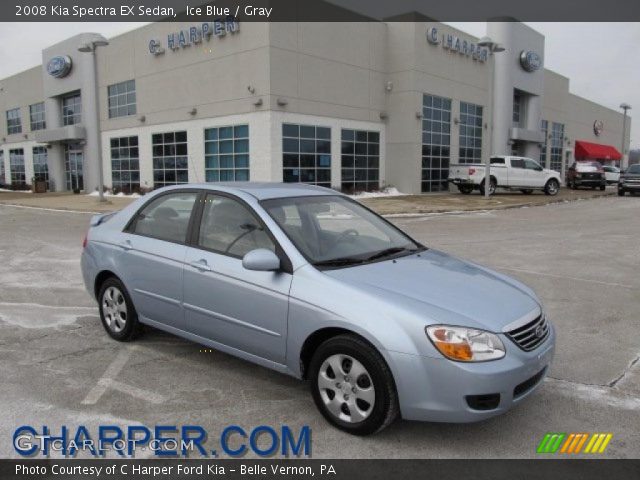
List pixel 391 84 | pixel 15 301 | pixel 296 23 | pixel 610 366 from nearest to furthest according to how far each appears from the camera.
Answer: pixel 610 366, pixel 15 301, pixel 296 23, pixel 391 84

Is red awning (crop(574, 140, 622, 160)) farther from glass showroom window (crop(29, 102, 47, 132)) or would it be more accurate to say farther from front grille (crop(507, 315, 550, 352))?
front grille (crop(507, 315, 550, 352))

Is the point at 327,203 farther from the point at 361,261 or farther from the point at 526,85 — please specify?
the point at 526,85

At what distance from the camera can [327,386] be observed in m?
3.62

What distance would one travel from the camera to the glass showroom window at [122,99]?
33.0 m

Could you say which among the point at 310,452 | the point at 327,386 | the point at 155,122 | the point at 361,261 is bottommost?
the point at 310,452

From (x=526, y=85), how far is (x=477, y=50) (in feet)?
22.6

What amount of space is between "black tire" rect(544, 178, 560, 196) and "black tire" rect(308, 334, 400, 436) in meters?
28.3

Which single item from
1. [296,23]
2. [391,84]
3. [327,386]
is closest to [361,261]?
[327,386]

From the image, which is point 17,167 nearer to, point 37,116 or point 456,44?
point 37,116

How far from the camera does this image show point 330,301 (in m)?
3.58

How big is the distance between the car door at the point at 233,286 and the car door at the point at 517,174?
2652 centimetres

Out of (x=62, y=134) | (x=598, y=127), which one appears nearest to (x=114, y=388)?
(x=62, y=134)

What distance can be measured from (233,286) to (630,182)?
30.9 m

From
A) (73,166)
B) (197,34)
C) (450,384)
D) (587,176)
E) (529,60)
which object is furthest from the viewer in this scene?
(73,166)
